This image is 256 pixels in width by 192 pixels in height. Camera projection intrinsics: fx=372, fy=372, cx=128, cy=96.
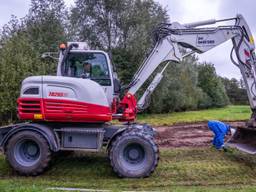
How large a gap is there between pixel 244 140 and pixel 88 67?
404cm

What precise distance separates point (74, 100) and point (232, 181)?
338cm

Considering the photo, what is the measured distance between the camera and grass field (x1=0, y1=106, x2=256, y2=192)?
6.57 meters

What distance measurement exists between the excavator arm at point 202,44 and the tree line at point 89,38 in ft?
27.9

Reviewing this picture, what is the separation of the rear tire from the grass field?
20 cm

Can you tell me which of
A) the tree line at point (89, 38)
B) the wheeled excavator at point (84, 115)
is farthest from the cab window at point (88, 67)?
the tree line at point (89, 38)

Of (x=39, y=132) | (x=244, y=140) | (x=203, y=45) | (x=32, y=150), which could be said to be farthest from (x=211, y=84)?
(x=39, y=132)

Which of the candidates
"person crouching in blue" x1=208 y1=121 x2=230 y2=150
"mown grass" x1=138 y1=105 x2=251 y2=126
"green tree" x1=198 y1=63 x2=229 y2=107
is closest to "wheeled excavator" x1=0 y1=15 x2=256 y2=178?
"person crouching in blue" x1=208 y1=121 x2=230 y2=150

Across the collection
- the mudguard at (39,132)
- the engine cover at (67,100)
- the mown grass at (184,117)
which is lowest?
the mown grass at (184,117)

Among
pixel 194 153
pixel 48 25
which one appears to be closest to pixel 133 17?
pixel 48 25

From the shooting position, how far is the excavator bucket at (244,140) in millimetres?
8306

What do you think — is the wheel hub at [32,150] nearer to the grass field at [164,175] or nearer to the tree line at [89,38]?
the grass field at [164,175]

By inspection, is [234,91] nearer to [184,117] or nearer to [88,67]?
[184,117]

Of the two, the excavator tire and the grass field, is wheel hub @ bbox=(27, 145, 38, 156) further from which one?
the excavator tire

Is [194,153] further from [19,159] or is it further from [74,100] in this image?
[19,159]
